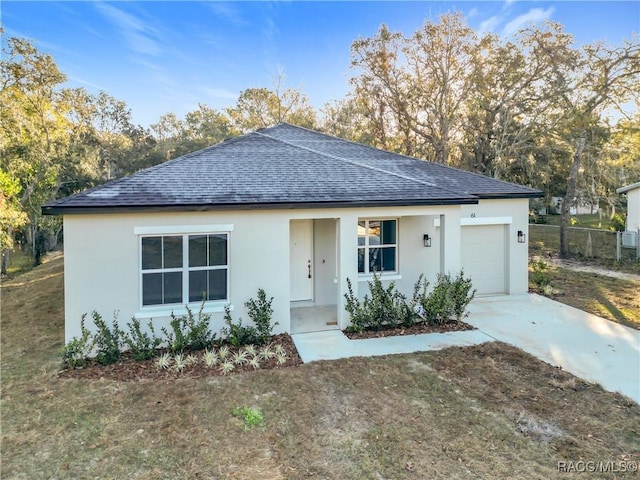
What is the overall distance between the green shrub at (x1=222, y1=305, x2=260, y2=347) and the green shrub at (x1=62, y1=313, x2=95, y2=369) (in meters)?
2.47

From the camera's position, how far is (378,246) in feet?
34.3

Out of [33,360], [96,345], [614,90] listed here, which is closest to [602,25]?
[614,90]

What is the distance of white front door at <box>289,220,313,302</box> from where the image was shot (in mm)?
10883

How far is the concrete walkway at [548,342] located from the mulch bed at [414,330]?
0.65 feet

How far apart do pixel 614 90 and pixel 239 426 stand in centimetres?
2290

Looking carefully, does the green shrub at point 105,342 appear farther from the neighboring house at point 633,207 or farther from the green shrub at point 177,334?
the neighboring house at point 633,207

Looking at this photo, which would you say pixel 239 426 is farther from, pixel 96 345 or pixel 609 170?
pixel 609 170

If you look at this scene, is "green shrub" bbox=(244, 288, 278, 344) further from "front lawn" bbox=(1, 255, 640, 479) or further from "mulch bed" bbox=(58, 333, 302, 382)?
"front lawn" bbox=(1, 255, 640, 479)

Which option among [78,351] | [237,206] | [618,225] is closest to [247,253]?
[237,206]

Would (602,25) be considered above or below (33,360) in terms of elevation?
above

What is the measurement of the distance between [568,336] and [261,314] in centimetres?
662

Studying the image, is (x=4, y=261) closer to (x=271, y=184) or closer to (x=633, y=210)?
(x=271, y=184)

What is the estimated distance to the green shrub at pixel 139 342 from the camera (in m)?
7.38

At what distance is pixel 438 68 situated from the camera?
26.5m
